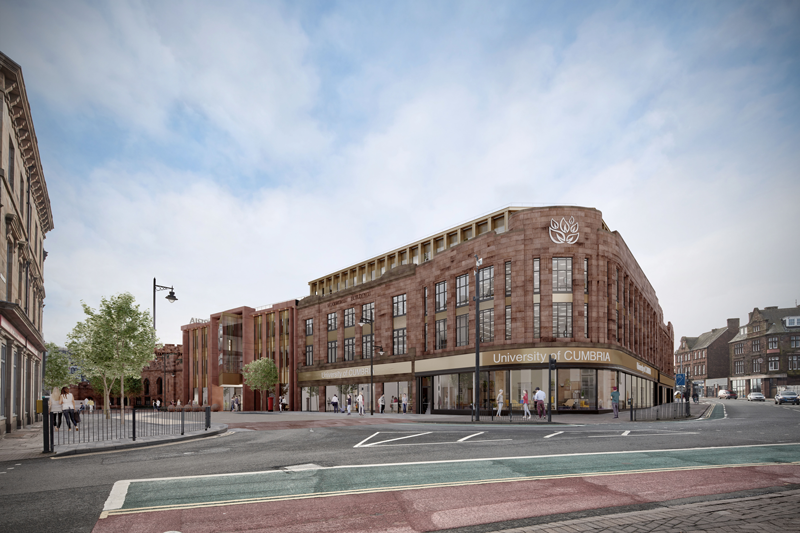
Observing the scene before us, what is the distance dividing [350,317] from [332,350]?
5024mm

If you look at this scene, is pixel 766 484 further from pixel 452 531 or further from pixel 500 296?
pixel 500 296

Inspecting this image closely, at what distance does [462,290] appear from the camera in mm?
43719

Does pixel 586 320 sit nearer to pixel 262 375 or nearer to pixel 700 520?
pixel 700 520

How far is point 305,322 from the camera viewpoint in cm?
6594

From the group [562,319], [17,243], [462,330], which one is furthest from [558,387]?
[17,243]

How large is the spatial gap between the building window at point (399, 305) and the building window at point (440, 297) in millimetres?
4852

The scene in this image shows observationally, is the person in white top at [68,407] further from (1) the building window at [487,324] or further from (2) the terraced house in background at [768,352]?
(2) the terraced house in background at [768,352]

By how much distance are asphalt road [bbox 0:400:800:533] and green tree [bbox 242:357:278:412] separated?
46484 millimetres

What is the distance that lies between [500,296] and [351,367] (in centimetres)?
2243

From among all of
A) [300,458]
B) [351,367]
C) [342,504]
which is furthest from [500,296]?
[342,504]

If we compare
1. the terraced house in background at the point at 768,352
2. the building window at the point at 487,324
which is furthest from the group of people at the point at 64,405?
the terraced house in background at the point at 768,352

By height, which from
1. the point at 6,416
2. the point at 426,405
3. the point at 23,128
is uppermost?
the point at 23,128

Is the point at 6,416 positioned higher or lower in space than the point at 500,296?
lower

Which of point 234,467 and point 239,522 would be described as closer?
point 239,522
